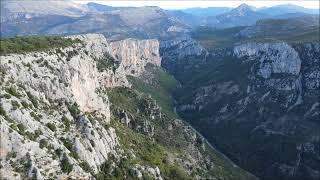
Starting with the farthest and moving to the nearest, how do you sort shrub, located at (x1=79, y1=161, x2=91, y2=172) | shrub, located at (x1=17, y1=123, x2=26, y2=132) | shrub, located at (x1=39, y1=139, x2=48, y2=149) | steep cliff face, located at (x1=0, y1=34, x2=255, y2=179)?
1. shrub, located at (x1=79, y1=161, x2=91, y2=172)
2. shrub, located at (x1=39, y1=139, x2=48, y2=149)
3. shrub, located at (x1=17, y1=123, x2=26, y2=132)
4. steep cliff face, located at (x1=0, y1=34, x2=255, y2=179)

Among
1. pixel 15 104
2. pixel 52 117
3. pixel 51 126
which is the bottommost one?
pixel 51 126

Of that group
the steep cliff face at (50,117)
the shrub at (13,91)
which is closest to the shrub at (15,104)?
the steep cliff face at (50,117)

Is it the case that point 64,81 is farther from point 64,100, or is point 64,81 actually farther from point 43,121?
point 43,121

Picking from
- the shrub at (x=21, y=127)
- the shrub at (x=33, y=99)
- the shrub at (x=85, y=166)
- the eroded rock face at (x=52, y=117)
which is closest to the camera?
the eroded rock face at (x=52, y=117)

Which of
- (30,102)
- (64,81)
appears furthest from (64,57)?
(30,102)

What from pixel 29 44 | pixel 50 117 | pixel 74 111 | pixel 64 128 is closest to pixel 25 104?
pixel 50 117

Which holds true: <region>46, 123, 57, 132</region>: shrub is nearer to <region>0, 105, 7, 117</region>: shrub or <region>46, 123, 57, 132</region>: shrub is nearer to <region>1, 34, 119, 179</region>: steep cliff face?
<region>1, 34, 119, 179</region>: steep cliff face

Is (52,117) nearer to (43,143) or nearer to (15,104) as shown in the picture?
(15,104)

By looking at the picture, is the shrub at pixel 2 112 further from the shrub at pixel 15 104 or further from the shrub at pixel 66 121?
the shrub at pixel 66 121

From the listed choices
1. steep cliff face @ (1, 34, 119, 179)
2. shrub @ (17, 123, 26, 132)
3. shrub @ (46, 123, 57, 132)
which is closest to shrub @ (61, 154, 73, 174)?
steep cliff face @ (1, 34, 119, 179)
